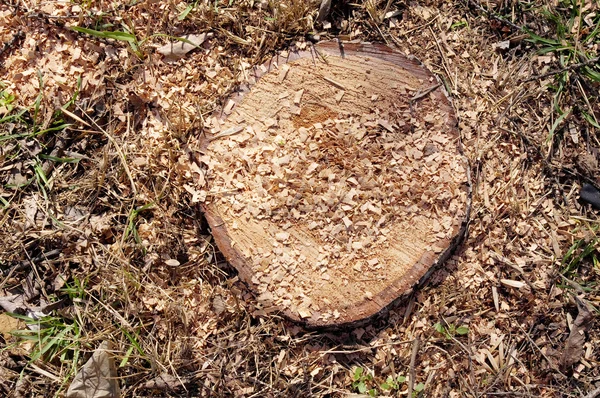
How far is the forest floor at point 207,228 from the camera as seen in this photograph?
221 centimetres

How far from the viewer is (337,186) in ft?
6.89

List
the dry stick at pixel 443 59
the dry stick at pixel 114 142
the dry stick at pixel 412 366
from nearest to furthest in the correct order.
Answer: the dry stick at pixel 412 366 → the dry stick at pixel 114 142 → the dry stick at pixel 443 59

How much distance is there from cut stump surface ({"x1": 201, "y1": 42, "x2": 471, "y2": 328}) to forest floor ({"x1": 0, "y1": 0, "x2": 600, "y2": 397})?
169 millimetres

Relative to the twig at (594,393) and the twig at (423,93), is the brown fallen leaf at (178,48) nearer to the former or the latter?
the twig at (423,93)

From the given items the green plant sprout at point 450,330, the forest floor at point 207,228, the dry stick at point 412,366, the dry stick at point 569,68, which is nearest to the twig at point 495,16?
the forest floor at point 207,228

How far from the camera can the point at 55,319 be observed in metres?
2.29

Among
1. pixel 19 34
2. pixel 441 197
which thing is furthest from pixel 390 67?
pixel 19 34

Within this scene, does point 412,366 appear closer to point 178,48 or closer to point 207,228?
point 207,228

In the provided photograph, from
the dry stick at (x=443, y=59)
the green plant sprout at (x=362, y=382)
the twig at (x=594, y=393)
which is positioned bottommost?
the twig at (x=594, y=393)

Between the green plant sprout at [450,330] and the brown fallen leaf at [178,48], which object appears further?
the brown fallen leaf at [178,48]

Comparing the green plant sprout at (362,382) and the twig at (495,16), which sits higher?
the twig at (495,16)

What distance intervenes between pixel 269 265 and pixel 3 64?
5.07 feet

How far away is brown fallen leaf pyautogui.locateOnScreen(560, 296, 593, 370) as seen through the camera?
7.29 feet

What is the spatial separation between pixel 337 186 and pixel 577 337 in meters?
1.16
